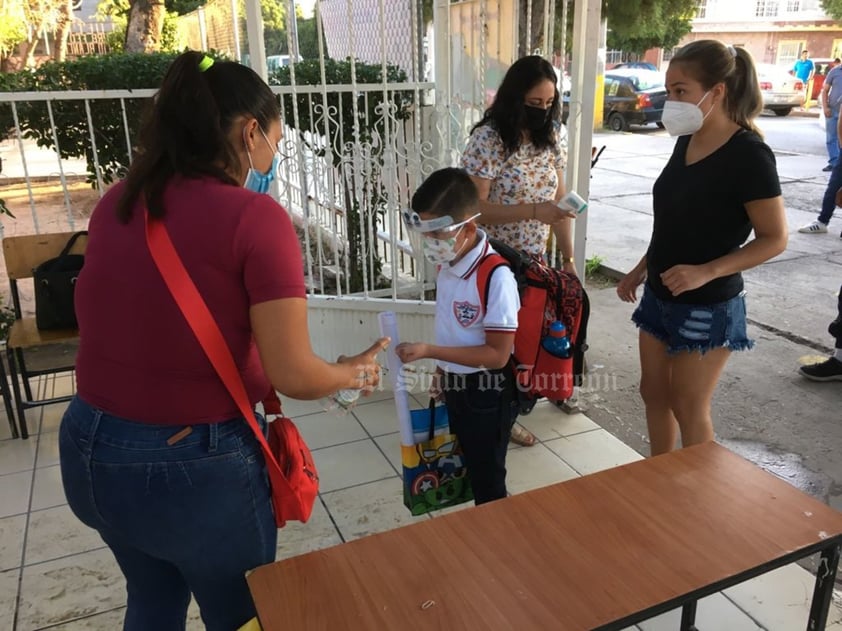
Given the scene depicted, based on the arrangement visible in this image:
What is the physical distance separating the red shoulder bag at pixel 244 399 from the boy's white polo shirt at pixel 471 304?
23.9 inches

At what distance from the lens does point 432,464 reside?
6.28ft

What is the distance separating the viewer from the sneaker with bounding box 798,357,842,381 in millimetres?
3605

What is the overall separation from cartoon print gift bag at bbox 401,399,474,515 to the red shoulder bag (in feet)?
1.94

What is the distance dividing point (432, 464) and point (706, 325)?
883 millimetres

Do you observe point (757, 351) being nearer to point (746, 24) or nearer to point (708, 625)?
point (708, 625)

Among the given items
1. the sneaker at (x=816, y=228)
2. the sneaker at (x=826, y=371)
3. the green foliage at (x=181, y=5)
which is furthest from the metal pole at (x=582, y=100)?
the green foliage at (x=181, y=5)

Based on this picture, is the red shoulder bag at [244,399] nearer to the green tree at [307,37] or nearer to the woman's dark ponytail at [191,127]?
the woman's dark ponytail at [191,127]

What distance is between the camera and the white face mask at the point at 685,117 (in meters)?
1.87

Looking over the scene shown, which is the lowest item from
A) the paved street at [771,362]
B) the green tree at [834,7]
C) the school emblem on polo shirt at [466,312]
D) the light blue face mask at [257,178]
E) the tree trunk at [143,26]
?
the paved street at [771,362]

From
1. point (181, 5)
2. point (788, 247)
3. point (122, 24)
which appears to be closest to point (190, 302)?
point (788, 247)

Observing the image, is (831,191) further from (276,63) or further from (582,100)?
(276,63)

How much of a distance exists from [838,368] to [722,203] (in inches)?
90.9

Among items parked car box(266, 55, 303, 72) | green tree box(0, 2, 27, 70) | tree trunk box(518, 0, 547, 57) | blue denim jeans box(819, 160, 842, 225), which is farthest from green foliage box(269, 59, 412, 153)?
green tree box(0, 2, 27, 70)

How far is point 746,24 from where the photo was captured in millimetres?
30078
